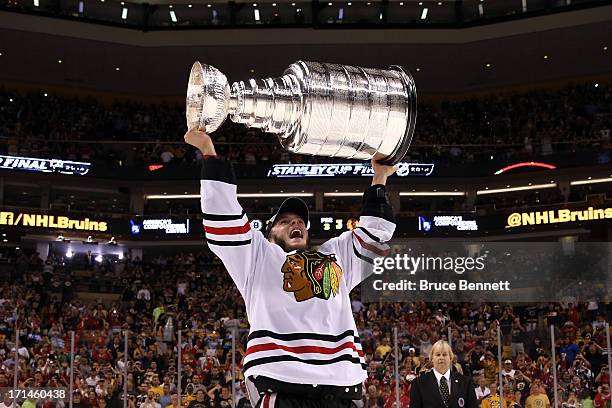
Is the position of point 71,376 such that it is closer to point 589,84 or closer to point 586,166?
point 586,166

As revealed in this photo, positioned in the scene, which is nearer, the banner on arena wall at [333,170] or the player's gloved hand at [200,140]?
the player's gloved hand at [200,140]

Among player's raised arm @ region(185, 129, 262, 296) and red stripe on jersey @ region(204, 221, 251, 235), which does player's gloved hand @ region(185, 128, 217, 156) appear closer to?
player's raised arm @ region(185, 129, 262, 296)

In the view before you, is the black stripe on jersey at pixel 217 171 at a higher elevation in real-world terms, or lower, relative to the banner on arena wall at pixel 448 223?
lower

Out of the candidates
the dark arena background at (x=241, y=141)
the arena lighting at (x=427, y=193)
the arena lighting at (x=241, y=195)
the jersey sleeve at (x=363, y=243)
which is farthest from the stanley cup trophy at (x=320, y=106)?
the arena lighting at (x=427, y=193)

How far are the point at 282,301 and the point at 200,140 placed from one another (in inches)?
26.4

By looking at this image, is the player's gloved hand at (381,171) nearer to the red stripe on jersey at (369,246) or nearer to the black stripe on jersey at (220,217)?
the red stripe on jersey at (369,246)

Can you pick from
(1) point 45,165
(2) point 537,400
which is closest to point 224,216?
(2) point 537,400

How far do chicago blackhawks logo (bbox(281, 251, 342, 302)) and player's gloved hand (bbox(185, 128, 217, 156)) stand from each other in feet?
1.71

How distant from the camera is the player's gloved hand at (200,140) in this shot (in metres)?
3.23

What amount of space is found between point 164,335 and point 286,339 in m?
7.66

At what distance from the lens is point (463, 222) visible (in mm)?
25000

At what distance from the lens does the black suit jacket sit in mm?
5891

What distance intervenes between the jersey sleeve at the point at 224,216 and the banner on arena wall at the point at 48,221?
2274cm

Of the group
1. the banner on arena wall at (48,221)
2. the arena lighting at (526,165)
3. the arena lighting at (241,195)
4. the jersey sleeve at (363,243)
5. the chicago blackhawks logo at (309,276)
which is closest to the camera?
the chicago blackhawks logo at (309,276)
